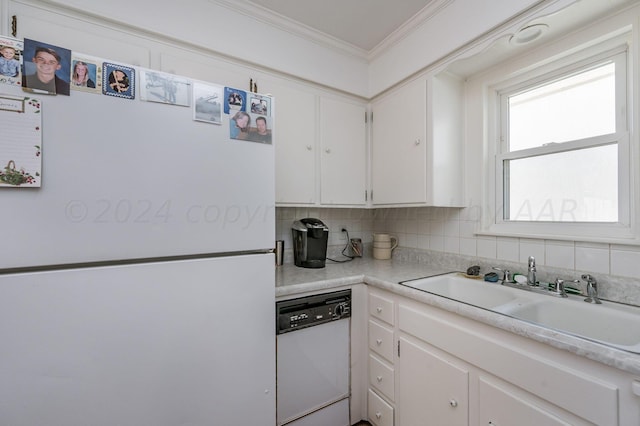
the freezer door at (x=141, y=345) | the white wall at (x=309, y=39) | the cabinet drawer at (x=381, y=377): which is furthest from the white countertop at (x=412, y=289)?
the white wall at (x=309, y=39)

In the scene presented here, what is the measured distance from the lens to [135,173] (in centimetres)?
85

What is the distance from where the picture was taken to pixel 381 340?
1493 mm

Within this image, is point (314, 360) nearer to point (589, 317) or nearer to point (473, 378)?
point (473, 378)

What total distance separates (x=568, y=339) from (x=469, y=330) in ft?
1.06

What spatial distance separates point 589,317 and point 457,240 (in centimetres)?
76

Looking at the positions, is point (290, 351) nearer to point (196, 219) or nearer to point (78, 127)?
point (196, 219)

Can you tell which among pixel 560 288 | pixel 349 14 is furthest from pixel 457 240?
pixel 349 14

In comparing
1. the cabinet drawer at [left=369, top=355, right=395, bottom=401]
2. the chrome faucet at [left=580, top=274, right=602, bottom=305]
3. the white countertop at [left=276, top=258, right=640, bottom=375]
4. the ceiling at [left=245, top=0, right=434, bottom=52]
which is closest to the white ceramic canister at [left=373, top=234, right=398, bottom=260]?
the white countertop at [left=276, top=258, right=640, bottom=375]

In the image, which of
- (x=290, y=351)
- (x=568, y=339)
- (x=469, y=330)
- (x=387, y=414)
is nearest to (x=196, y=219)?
(x=290, y=351)

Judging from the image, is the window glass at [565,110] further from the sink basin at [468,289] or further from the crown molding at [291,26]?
the crown molding at [291,26]

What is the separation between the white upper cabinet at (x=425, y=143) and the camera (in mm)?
1650

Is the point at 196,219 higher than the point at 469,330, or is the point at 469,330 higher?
the point at 196,219

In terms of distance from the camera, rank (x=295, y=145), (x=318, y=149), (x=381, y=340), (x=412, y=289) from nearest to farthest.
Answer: (x=412, y=289) → (x=381, y=340) → (x=295, y=145) → (x=318, y=149)

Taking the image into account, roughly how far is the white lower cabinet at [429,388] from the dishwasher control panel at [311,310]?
347mm
